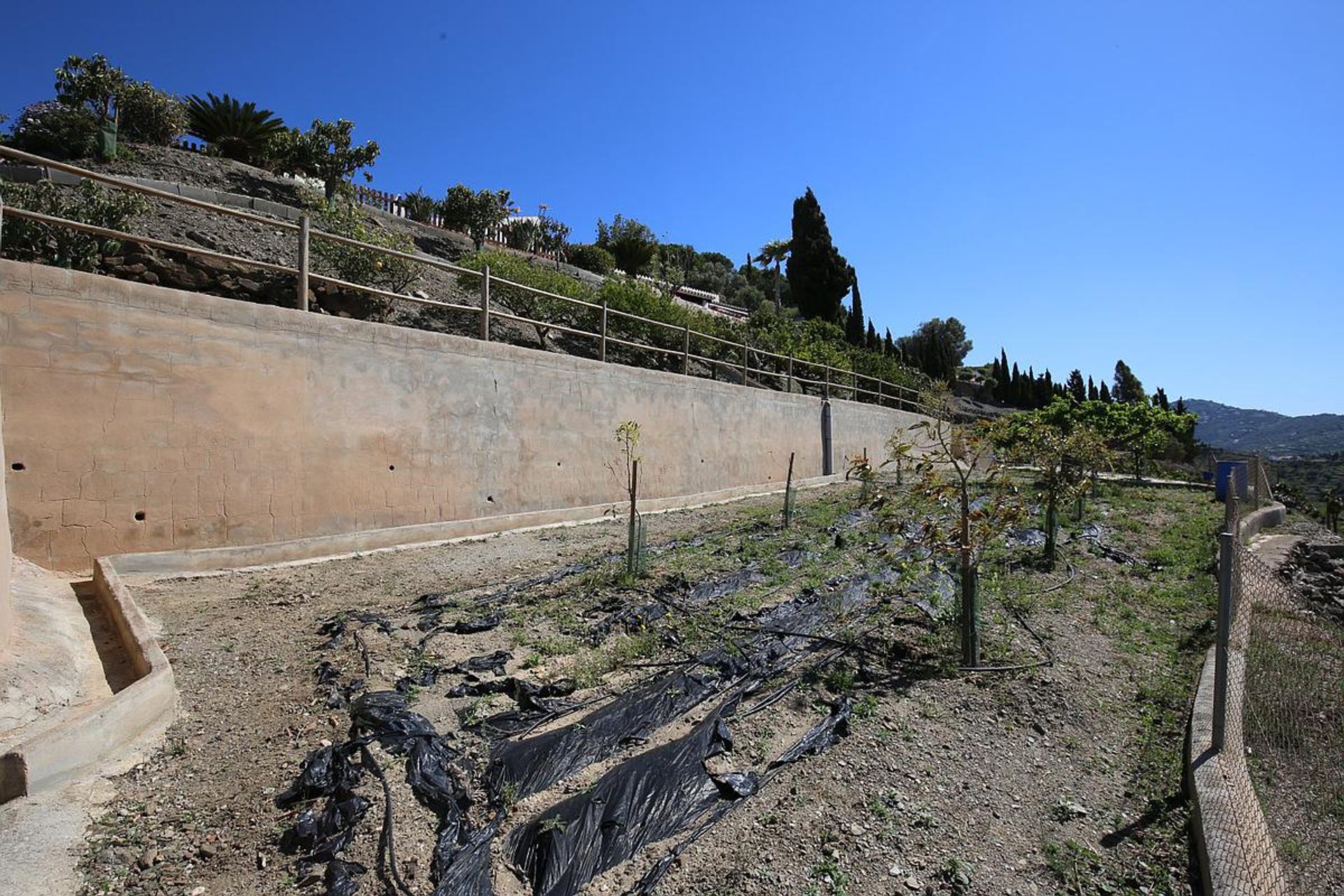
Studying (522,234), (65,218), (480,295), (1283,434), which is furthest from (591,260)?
(1283,434)

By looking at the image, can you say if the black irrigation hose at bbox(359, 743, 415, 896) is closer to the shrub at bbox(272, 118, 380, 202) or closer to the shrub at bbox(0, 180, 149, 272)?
the shrub at bbox(0, 180, 149, 272)

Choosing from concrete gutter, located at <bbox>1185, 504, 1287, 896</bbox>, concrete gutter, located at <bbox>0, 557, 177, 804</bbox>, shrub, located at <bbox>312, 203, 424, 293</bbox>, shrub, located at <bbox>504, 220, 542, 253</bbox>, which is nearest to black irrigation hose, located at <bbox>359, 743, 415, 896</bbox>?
concrete gutter, located at <bbox>0, 557, 177, 804</bbox>

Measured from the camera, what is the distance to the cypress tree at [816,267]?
45.0m

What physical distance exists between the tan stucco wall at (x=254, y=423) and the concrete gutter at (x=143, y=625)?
17 centimetres

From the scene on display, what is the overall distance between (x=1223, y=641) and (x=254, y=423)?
8801 millimetres

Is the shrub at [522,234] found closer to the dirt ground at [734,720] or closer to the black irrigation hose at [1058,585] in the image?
the dirt ground at [734,720]

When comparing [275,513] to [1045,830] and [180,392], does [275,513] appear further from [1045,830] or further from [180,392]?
[1045,830]

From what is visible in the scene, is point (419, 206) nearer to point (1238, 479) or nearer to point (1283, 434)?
point (1238, 479)

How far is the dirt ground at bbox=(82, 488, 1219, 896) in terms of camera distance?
3.00m

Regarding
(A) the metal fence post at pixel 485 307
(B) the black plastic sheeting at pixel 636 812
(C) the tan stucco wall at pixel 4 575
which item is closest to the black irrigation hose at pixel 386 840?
(B) the black plastic sheeting at pixel 636 812

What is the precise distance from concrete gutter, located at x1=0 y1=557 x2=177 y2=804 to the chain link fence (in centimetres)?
563

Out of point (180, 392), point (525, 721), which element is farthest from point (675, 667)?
point (180, 392)

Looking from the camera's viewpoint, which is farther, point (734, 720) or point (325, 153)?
point (325, 153)

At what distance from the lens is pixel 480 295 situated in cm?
1253
